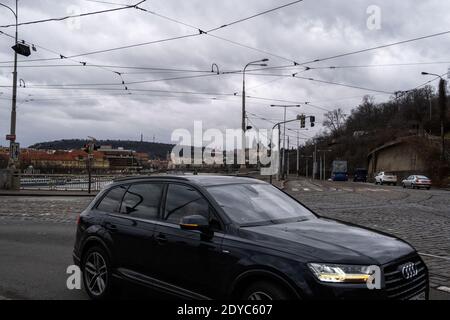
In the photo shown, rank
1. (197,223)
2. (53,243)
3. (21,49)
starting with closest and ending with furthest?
(197,223) → (53,243) → (21,49)

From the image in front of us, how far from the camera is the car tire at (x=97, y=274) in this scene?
5.89 meters

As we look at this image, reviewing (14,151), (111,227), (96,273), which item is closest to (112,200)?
(111,227)

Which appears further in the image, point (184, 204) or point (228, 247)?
point (184, 204)

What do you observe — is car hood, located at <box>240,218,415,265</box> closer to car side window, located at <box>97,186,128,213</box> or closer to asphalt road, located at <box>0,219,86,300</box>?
car side window, located at <box>97,186,128,213</box>

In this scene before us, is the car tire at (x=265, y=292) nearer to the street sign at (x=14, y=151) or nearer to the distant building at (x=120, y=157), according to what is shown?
the street sign at (x=14, y=151)

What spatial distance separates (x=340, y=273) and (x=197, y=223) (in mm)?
1482

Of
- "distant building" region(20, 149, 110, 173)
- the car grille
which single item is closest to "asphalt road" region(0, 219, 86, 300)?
the car grille

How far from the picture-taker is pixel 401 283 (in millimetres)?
4172

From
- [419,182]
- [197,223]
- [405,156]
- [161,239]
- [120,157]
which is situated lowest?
[419,182]

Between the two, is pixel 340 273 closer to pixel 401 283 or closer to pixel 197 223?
pixel 401 283

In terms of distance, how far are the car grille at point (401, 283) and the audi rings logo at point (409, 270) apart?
2 centimetres
